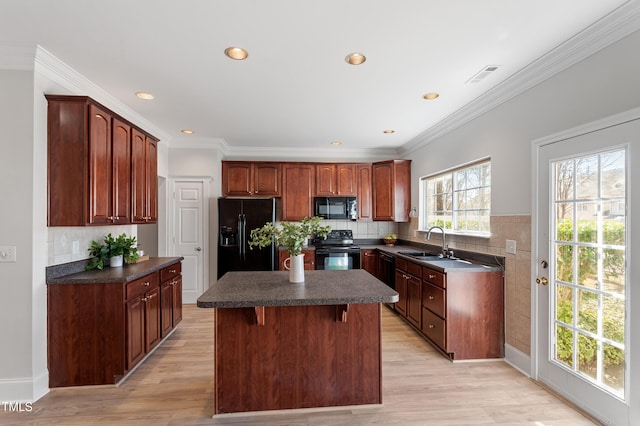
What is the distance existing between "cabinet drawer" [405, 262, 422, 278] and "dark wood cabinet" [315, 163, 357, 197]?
6.17ft

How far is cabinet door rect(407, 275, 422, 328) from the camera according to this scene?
134 inches

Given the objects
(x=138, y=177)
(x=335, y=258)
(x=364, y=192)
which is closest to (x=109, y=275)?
(x=138, y=177)

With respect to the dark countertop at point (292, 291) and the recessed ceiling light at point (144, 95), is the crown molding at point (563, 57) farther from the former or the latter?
the recessed ceiling light at point (144, 95)

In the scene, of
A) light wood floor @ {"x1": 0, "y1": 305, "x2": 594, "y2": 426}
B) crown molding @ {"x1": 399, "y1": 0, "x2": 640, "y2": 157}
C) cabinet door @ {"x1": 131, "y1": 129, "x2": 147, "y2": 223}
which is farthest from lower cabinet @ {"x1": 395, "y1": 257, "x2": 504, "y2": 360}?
cabinet door @ {"x1": 131, "y1": 129, "x2": 147, "y2": 223}

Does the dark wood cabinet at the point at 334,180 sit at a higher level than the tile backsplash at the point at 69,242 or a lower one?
higher

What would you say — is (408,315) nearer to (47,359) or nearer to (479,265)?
(479,265)

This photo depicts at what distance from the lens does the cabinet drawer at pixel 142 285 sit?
8.22 ft

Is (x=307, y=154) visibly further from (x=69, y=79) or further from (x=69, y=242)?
(x=69, y=242)

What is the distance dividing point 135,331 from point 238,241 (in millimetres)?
2049

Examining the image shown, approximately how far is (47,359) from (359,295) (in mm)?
2524

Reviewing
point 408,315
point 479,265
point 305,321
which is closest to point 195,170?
point 305,321

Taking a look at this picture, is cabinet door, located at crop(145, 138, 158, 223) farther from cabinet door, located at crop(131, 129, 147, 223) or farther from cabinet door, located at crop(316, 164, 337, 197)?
cabinet door, located at crop(316, 164, 337, 197)

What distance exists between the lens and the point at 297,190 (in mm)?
5090

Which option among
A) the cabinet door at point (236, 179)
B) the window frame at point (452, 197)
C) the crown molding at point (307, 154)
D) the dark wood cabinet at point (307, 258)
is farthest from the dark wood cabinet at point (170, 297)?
the window frame at point (452, 197)
